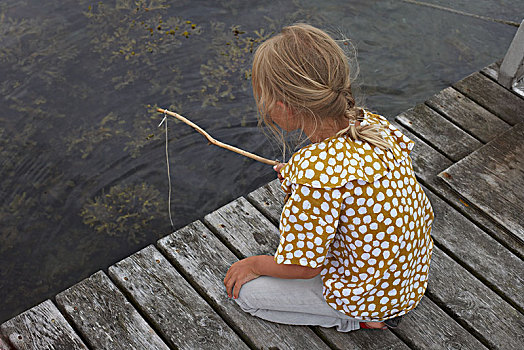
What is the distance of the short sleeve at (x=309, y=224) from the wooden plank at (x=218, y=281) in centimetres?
48

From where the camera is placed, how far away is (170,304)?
2.11 metres

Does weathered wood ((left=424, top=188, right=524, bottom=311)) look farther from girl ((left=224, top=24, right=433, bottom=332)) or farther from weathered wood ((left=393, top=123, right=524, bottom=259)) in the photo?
girl ((left=224, top=24, right=433, bottom=332))

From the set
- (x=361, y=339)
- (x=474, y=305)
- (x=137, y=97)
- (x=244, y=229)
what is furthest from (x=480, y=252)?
(x=137, y=97)

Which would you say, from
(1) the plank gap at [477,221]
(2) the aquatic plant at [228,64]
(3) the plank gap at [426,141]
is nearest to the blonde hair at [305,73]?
(1) the plank gap at [477,221]

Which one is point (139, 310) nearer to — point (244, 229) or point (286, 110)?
point (244, 229)

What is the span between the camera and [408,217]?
1628mm

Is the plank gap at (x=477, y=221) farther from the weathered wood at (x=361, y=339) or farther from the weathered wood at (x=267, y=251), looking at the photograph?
the weathered wood at (x=361, y=339)

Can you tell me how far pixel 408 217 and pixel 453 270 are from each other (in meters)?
0.71

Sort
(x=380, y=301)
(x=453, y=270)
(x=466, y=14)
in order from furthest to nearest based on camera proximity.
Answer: (x=466, y=14) → (x=453, y=270) → (x=380, y=301)

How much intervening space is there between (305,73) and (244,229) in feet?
3.36

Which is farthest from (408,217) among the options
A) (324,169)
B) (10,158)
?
(10,158)

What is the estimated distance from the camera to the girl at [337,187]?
1495mm

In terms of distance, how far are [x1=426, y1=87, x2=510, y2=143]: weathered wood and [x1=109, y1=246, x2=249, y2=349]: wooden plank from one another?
63.6 inches

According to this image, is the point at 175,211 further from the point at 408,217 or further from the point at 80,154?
the point at 408,217
